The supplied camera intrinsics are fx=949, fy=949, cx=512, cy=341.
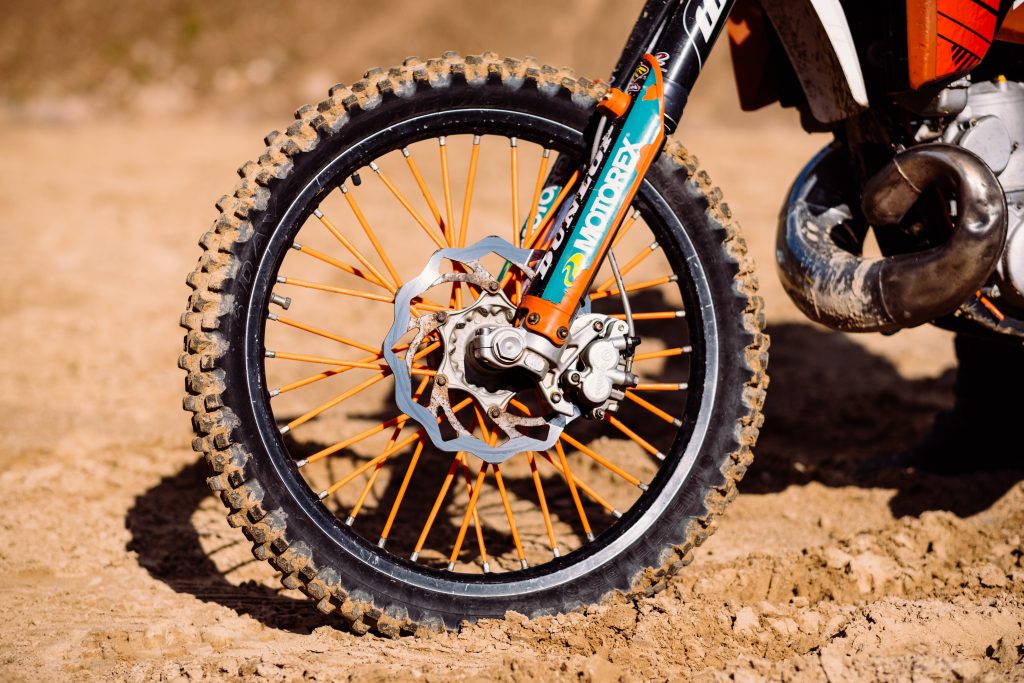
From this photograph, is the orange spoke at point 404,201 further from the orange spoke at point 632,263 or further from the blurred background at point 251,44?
the blurred background at point 251,44

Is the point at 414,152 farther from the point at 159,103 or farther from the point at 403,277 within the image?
the point at 159,103

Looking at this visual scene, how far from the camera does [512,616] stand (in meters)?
2.30

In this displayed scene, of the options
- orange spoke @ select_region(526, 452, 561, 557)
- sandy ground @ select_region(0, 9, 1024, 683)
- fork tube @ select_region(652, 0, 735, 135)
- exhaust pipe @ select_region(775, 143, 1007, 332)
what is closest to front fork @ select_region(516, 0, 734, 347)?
fork tube @ select_region(652, 0, 735, 135)

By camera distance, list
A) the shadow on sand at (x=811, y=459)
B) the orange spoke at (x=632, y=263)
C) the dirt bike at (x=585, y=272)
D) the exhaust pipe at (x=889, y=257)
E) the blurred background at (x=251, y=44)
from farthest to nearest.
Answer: the blurred background at (x=251, y=44), the shadow on sand at (x=811, y=459), the orange spoke at (x=632, y=263), the exhaust pipe at (x=889, y=257), the dirt bike at (x=585, y=272)

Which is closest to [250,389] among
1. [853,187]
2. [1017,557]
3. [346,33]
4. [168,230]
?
[853,187]

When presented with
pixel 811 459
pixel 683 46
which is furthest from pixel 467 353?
pixel 811 459

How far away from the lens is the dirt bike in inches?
88.4

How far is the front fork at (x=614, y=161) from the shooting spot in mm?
2285

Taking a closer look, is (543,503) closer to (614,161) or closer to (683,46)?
(614,161)

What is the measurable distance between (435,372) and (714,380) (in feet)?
2.37

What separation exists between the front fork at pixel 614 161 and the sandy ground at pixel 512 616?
2.58 ft

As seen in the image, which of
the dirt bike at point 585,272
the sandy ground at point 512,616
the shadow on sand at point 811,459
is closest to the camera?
the sandy ground at point 512,616

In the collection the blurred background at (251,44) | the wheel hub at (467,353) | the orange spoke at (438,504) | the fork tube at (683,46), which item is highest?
the blurred background at (251,44)

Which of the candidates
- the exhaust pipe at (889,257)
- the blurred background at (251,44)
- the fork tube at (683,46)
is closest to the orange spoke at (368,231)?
the fork tube at (683,46)
